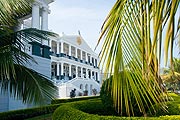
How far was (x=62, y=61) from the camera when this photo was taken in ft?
105

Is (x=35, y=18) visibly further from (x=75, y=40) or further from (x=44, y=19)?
(x=75, y=40)

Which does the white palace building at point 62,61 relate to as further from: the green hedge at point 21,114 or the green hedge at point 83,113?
the green hedge at point 83,113

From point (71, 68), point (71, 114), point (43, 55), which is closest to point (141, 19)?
point (71, 114)

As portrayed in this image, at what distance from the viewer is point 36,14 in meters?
13.1

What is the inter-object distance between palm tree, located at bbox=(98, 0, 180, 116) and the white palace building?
10.1 metres

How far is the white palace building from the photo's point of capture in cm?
1283

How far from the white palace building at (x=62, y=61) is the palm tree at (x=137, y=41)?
10.1 m

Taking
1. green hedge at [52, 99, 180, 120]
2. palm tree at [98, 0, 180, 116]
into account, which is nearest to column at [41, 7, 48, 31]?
green hedge at [52, 99, 180, 120]

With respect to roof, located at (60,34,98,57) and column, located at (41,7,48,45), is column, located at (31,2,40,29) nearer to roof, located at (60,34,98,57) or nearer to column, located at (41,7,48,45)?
column, located at (41,7,48,45)

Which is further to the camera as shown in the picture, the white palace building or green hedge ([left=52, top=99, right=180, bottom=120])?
the white palace building

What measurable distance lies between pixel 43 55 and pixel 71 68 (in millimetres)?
23336

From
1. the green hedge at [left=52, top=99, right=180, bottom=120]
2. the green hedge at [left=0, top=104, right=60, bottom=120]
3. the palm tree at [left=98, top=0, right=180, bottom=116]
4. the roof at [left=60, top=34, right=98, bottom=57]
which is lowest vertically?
the green hedge at [left=0, top=104, right=60, bottom=120]

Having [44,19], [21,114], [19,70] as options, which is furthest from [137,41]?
[44,19]

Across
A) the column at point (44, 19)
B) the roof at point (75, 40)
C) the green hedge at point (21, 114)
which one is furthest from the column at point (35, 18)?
the roof at point (75, 40)
